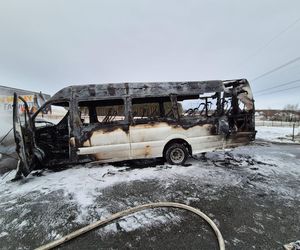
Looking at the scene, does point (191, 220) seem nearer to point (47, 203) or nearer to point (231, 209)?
point (231, 209)

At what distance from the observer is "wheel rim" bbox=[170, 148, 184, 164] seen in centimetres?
572

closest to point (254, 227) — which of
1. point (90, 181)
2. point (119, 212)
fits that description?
point (119, 212)

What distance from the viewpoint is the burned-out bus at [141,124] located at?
5281mm

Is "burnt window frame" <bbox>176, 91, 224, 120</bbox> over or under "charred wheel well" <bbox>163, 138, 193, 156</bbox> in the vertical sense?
over

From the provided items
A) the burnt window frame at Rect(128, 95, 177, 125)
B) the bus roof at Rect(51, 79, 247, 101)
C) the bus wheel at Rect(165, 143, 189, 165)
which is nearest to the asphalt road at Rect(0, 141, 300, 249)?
the bus wheel at Rect(165, 143, 189, 165)

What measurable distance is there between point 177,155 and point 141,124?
1465mm

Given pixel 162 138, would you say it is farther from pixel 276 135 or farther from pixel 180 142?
pixel 276 135

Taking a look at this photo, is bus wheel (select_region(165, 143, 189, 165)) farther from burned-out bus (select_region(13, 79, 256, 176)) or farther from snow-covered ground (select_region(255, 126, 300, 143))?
snow-covered ground (select_region(255, 126, 300, 143))

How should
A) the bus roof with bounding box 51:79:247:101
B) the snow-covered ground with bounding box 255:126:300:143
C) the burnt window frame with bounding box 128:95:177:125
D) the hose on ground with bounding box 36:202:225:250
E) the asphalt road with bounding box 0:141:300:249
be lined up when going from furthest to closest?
the snow-covered ground with bounding box 255:126:300:143 → the burnt window frame with bounding box 128:95:177:125 → the bus roof with bounding box 51:79:247:101 → the asphalt road with bounding box 0:141:300:249 → the hose on ground with bounding box 36:202:225:250

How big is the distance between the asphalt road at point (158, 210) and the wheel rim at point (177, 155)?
1.27ft

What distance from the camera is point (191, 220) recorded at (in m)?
2.93

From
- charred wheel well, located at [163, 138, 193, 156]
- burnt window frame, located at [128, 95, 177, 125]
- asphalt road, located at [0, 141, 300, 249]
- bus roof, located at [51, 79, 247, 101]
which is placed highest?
bus roof, located at [51, 79, 247, 101]

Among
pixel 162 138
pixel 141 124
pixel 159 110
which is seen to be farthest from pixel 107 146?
pixel 159 110

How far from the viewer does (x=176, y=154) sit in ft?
18.9
